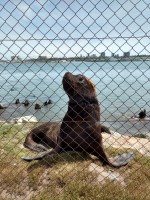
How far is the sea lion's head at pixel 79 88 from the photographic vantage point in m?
7.67

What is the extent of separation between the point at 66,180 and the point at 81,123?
1923 millimetres

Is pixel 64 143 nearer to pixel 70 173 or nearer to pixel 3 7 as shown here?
pixel 70 173

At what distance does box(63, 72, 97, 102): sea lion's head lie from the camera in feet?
25.2

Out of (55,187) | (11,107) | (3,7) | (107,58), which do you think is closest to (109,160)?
(55,187)

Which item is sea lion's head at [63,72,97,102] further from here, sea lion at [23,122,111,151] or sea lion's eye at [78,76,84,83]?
sea lion at [23,122,111,151]

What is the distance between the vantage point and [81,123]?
7727 millimetres

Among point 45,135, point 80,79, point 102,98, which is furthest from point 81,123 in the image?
point 102,98

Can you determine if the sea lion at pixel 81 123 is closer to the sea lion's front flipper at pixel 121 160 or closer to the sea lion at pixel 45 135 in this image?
the sea lion's front flipper at pixel 121 160

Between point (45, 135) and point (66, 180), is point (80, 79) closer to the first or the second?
point (66, 180)

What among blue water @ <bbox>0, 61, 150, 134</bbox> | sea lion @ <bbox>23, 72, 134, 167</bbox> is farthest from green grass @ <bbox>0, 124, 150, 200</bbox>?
blue water @ <bbox>0, 61, 150, 134</bbox>

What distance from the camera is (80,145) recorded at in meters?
7.64

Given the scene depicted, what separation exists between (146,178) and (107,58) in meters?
2.42

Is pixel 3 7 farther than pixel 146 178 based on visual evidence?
No

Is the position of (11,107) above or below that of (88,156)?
below
